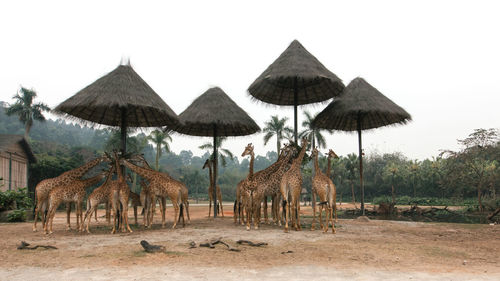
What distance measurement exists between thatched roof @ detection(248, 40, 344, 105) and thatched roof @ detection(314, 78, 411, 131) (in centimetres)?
62

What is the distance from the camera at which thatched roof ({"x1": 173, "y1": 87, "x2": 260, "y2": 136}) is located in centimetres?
1298

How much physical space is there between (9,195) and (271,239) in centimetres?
1298

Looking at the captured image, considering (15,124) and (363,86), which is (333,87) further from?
(15,124)

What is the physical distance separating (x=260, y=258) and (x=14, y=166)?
Result: 22550 millimetres

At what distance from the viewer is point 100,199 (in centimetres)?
952

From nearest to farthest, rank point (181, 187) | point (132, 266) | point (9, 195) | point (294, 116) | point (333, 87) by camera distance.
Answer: point (132, 266) → point (181, 187) → point (294, 116) → point (333, 87) → point (9, 195)

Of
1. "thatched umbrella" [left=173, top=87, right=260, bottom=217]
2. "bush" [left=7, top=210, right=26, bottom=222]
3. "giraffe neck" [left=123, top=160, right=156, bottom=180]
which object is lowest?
"bush" [left=7, top=210, right=26, bottom=222]

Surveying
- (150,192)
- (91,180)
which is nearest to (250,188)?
(150,192)

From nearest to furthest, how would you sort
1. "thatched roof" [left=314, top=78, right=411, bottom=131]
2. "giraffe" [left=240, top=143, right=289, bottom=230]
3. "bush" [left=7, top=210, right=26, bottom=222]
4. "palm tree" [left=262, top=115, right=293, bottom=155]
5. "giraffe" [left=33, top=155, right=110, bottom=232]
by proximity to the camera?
"giraffe" [left=33, top=155, right=110, bottom=232] < "giraffe" [left=240, top=143, right=289, bottom=230] < "thatched roof" [left=314, top=78, right=411, bottom=131] < "bush" [left=7, top=210, right=26, bottom=222] < "palm tree" [left=262, top=115, right=293, bottom=155]

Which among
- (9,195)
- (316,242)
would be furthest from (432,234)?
(9,195)

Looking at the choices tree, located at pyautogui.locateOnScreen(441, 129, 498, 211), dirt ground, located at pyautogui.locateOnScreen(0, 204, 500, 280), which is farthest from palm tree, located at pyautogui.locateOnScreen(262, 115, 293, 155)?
dirt ground, located at pyautogui.locateOnScreen(0, 204, 500, 280)

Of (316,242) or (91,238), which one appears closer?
(316,242)

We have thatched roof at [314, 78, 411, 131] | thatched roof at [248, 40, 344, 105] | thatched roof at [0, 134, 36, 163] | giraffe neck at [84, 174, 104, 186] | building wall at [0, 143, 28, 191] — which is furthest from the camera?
thatched roof at [0, 134, 36, 163]

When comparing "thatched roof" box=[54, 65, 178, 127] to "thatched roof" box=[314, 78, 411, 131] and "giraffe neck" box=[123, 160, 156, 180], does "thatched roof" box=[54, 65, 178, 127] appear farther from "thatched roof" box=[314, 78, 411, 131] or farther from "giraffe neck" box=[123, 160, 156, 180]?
"thatched roof" box=[314, 78, 411, 131]
